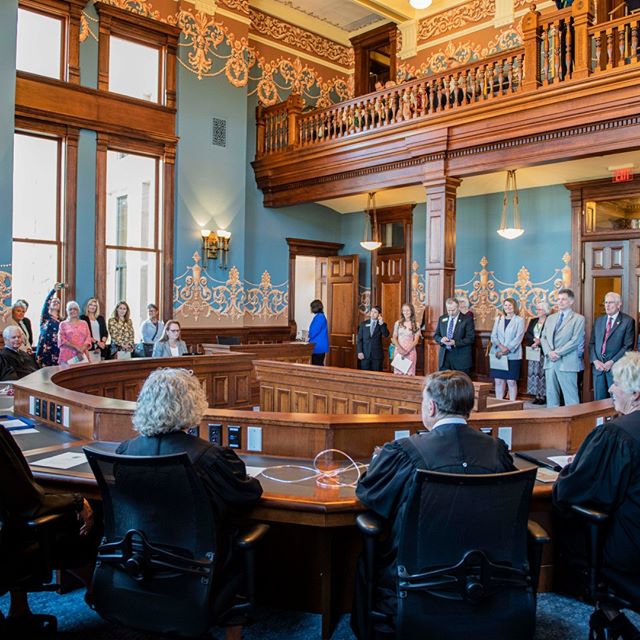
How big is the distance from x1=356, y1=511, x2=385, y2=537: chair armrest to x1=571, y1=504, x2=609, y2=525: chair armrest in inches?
29.3

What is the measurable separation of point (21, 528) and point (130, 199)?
7.87 meters

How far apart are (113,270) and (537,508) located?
24.9ft

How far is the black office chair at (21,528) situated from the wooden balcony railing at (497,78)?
6442 mm

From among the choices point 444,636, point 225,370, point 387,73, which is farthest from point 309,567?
point 387,73

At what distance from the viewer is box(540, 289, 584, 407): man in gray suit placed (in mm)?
6840

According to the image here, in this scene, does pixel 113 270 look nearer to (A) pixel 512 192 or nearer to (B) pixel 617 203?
Result: (A) pixel 512 192

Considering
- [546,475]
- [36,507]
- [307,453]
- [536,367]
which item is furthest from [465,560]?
[536,367]

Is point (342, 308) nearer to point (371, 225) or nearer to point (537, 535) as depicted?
point (371, 225)

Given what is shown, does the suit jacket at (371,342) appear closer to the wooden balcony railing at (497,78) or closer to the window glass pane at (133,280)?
the wooden balcony railing at (497,78)

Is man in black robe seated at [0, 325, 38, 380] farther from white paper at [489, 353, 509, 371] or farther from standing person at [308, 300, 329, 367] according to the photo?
Result: white paper at [489, 353, 509, 371]

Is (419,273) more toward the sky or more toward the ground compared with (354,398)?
more toward the sky

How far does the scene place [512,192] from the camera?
32.1 feet

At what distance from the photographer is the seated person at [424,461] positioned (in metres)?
2.03

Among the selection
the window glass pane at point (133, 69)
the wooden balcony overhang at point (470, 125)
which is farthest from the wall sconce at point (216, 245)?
the window glass pane at point (133, 69)
